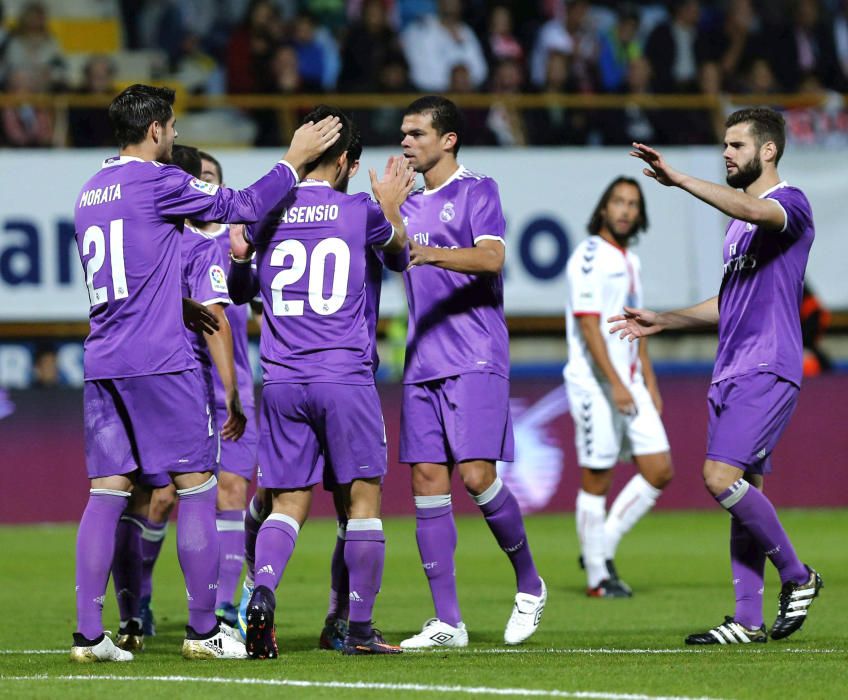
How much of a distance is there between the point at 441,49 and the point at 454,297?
37.4 ft

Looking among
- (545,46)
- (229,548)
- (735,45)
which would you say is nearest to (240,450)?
(229,548)

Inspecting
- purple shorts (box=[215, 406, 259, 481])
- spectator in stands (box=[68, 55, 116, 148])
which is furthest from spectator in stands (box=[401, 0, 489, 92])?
purple shorts (box=[215, 406, 259, 481])

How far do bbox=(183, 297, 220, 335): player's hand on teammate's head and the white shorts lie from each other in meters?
3.84

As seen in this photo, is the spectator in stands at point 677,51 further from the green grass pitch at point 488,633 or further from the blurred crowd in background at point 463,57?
the green grass pitch at point 488,633

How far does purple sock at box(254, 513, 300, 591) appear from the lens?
6.56 m

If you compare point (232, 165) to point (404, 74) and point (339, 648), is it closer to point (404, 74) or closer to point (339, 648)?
point (404, 74)

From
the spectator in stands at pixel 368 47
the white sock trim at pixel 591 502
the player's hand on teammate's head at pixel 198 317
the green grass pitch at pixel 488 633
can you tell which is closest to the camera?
the green grass pitch at pixel 488 633

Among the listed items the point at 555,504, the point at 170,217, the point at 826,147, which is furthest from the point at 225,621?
the point at 826,147

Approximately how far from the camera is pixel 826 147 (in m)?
18.2

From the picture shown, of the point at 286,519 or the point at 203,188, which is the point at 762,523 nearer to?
the point at 286,519

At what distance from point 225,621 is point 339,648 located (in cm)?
86

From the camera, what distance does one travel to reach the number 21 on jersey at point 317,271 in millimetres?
6750

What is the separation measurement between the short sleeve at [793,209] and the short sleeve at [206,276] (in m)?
2.54

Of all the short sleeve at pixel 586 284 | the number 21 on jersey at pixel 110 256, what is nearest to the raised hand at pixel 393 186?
the number 21 on jersey at pixel 110 256
